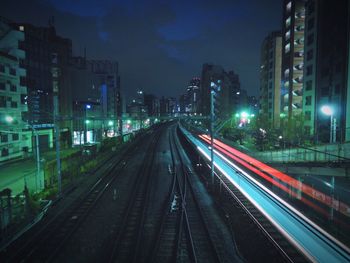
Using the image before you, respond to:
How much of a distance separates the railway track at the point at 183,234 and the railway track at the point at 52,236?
165 inches

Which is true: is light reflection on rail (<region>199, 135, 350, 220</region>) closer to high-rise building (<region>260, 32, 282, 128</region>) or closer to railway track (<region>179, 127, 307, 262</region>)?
railway track (<region>179, 127, 307, 262</region>)

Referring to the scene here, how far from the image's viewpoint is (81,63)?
78.5 meters

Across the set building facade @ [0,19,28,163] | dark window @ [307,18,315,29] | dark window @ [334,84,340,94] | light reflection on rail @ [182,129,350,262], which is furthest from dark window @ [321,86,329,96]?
building facade @ [0,19,28,163]

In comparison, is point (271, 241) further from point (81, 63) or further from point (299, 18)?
point (81, 63)

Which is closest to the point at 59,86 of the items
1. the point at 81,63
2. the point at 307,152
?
the point at 81,63

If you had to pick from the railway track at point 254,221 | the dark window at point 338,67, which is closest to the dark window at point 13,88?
the railway track at point 254,221

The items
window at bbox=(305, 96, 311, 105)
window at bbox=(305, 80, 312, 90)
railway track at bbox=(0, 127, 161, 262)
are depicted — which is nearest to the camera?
railway track at bbox=(0, 127, 161, 262)

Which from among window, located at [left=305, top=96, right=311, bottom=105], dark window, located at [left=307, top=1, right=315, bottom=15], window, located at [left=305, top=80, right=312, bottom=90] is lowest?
window, located at [left=305, top=96, right=311, bottom=105]

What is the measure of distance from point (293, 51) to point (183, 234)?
43.2 metres

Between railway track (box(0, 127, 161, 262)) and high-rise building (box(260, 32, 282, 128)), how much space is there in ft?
148

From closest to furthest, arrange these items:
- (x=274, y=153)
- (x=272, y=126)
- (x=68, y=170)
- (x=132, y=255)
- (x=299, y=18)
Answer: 1. (x=132, y=255)
2. (x=68, y=170)
3. (x=274, y=153)
4. (x=299, y=18)
5. (x=272, y=126)

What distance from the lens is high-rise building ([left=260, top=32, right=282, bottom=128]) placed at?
189 feet

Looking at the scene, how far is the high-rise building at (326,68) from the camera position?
1214 inches

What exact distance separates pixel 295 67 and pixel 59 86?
4244cm
